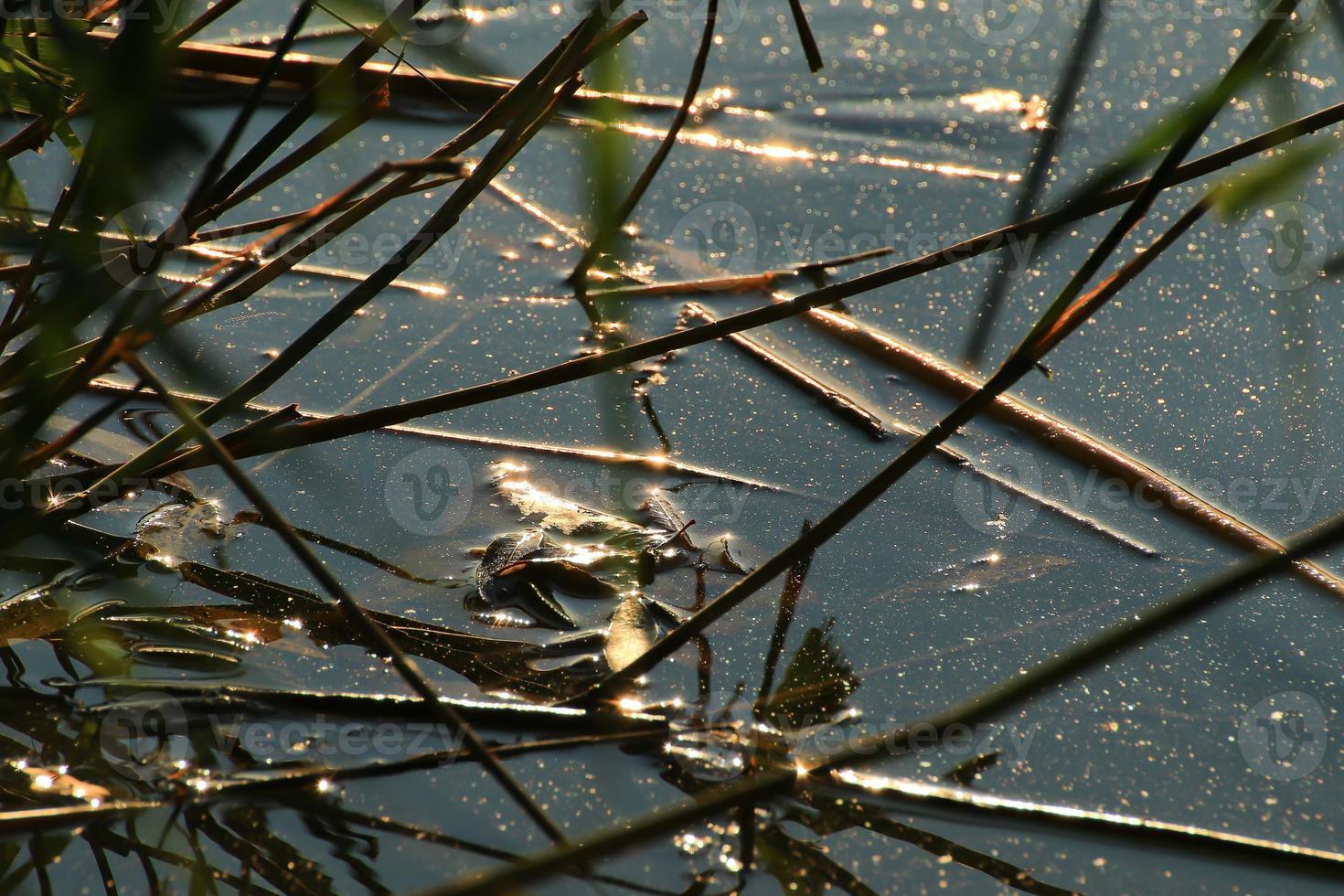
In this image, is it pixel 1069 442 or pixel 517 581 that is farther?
pixel 1069 442

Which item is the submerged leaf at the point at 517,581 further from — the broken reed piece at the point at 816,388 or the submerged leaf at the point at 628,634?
the broken reed piece at the point at 816,388

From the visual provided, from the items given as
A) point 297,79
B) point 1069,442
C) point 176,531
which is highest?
point 297,79

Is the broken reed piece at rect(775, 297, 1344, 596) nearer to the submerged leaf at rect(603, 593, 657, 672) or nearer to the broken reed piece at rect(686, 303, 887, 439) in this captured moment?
the broken reed piece at rect(686, 303, 887, 439)

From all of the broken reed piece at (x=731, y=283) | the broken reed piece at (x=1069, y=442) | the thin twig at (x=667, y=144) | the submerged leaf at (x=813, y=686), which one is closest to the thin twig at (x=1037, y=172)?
the broken reed piece at (x=1069, y=442)

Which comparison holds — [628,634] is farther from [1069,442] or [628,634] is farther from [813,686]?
[1069,442]

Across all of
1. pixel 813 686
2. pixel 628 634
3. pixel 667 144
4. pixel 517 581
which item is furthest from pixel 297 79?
pixel 813 686

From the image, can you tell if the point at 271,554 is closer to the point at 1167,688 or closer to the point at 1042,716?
the point at 1042,716
